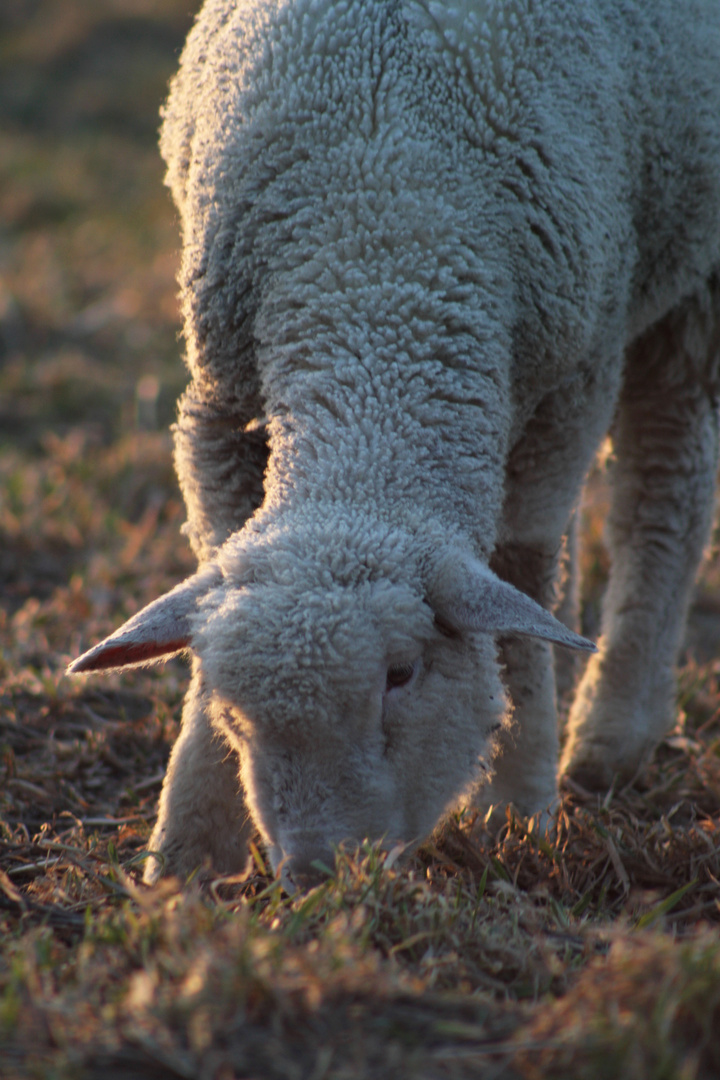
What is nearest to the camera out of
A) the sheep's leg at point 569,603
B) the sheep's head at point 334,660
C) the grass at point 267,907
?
the grass at point 267,907

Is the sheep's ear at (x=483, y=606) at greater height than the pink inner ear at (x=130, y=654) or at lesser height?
greater

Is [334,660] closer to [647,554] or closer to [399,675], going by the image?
[399,675]

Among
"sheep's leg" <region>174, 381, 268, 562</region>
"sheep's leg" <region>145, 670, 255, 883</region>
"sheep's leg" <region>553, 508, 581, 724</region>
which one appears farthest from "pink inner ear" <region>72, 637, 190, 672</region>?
"sheep's leg" <region>553, 508, 581, 724</region>

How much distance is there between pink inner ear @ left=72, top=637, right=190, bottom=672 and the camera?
2.49 meters

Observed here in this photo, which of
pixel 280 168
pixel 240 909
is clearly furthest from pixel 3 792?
pixel 280 168

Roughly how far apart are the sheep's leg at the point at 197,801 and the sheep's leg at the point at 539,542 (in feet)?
2.54

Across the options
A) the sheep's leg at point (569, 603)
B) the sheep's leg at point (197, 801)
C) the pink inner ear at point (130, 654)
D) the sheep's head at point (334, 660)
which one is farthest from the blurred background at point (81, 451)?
the sheep's leg at point (569, 603)

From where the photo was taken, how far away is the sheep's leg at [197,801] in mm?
2998

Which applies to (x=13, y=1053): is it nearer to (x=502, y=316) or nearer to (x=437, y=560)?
(x=437, y=560)

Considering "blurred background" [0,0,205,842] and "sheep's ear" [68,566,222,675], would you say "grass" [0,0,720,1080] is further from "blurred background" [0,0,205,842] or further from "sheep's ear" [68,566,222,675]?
"sheep's ear" [68,566,222,675]

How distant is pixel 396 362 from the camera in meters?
2.68

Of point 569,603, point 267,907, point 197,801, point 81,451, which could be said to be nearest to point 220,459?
point 197,801

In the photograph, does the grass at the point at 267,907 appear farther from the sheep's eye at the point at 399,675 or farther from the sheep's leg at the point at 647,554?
the sheep's eye at the point at 399,675

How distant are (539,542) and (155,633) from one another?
4.27 feet
